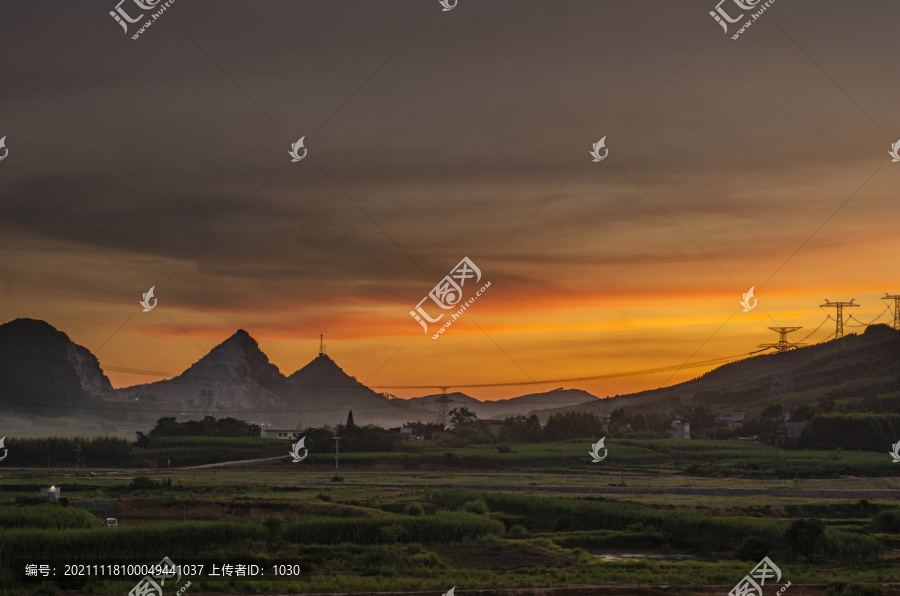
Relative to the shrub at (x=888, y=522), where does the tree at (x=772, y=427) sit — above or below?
above

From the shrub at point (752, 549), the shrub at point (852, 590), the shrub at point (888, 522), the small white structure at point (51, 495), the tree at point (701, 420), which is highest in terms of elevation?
the tree at point (701, 420)

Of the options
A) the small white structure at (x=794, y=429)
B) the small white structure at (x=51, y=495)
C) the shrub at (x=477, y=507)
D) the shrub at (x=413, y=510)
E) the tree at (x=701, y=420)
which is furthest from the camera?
the tree at (x=701, y=420)

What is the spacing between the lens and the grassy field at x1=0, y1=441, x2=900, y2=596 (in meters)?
38.2

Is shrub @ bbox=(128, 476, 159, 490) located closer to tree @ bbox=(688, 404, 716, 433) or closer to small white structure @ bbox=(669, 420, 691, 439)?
A: small white structure @ bbox=(669, 420, 691, 439)

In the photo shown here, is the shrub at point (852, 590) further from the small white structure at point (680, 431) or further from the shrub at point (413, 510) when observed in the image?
the small white structure at point (680, 431)

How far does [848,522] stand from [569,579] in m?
30.2

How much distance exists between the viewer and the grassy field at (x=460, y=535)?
125ft

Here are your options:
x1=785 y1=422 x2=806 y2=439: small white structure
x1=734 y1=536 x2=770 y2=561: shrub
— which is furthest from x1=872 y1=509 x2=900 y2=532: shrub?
x1=785 y1=422 x2=806 y2=439: small white structure

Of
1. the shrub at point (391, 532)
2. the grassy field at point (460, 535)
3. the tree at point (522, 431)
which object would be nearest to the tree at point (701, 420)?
the tree at point (522, 431)

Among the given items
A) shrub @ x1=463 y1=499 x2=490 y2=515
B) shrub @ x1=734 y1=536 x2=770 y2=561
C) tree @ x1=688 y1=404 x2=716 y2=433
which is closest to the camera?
shrub @ x1=734 y1=536 x2=770 y2=561

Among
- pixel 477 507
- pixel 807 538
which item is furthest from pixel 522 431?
pixel 807 538

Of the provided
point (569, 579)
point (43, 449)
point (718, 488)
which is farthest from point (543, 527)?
point (43, 449)

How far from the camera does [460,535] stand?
51.8 m

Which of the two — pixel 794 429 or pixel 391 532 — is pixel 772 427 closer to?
pixel 794 429
